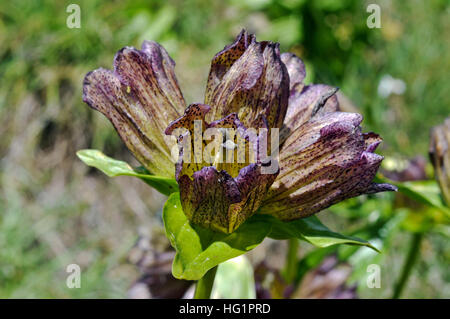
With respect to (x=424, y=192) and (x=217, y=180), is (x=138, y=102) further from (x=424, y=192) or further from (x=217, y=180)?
(x=424, y=192)

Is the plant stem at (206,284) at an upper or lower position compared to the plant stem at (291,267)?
upper

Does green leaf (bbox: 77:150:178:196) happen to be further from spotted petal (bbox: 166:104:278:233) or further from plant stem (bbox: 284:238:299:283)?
plant stem (bbox: 284:238:299:283)

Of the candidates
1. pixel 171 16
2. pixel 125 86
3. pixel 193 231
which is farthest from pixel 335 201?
pixel 171 16

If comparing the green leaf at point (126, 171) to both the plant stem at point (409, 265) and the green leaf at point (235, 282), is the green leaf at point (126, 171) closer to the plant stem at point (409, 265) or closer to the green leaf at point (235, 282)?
the green leaf at point (235, 282)

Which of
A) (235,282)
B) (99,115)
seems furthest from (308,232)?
(99,115)

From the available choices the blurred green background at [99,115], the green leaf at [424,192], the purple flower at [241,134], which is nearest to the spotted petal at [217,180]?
the purple flower at [241,134]

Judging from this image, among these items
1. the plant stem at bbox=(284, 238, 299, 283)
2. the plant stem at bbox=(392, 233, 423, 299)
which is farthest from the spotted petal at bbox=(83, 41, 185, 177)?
the plant stem at bbox=(392, 233, 423, 299)

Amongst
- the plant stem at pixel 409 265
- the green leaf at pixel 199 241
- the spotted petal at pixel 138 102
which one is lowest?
the plant stem at pixel 409 265
